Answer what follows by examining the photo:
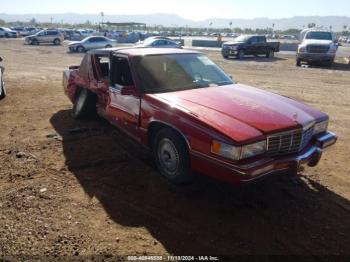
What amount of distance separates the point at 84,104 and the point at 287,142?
4.52 m

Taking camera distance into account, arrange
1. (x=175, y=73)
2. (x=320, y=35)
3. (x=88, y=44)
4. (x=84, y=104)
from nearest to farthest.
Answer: (x=175, y=73)
(x=84, y=104)
(x=320, y=35)
(x=88, y=44)

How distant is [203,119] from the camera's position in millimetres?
3928

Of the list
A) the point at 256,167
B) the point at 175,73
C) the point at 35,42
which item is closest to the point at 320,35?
the point at 175,73

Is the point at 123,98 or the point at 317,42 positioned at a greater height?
the point at 317,42

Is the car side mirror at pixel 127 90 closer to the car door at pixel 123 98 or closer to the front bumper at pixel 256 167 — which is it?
the car door at pixel 123 98

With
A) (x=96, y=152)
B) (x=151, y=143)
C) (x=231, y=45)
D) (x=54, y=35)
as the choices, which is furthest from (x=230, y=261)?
(x=54, y=35)

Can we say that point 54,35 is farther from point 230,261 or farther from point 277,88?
point 230,261

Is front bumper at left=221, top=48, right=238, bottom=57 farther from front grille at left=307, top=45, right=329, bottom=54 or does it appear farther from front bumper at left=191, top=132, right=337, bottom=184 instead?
front bumper at left=191, top=132, right=337, bottom=184

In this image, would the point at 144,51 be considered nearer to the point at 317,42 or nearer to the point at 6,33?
the point at 317,42

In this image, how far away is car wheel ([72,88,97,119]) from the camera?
7000 millimetres

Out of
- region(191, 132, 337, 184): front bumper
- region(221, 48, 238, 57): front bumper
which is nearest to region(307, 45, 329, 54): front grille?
region(221, 48, 238, 57): front bumper

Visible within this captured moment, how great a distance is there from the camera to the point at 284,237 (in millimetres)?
3590

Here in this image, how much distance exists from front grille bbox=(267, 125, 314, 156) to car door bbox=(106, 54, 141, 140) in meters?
1.96

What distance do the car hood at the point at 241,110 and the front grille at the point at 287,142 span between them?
2.9 inches
